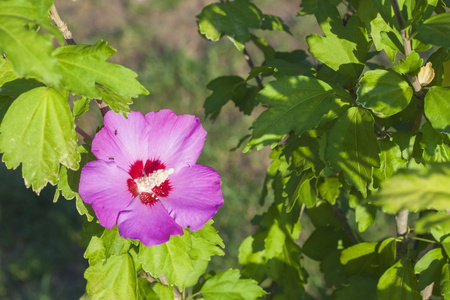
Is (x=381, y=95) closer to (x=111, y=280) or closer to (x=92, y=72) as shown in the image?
(x=92, y=72)

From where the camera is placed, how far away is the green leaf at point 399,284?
4.86 ft

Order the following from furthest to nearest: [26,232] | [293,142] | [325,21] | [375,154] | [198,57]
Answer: [198,57], [26,232], [293,142], [325,21], [375,154]

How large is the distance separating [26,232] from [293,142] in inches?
108

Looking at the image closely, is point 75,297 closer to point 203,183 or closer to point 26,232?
point 26,232

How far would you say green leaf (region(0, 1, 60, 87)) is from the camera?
36.0 inches

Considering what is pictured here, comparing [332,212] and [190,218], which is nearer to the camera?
[190,218]

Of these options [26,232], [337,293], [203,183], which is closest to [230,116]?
[26,232]

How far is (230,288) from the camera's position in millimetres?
1592

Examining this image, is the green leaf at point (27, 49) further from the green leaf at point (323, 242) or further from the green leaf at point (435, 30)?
the green leaf at point (323, 242)

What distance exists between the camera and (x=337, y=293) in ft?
5.49

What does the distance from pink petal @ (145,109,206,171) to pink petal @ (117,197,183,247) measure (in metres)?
0.13

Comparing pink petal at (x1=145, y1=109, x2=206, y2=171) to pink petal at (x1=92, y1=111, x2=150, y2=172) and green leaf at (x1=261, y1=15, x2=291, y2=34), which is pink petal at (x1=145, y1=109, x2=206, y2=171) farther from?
green leaf at (x1=261, y1=15, x2=291, y2=34)

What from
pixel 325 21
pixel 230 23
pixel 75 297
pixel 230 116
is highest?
pixel 325 21

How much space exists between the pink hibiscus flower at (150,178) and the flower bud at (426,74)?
20.1 inches
